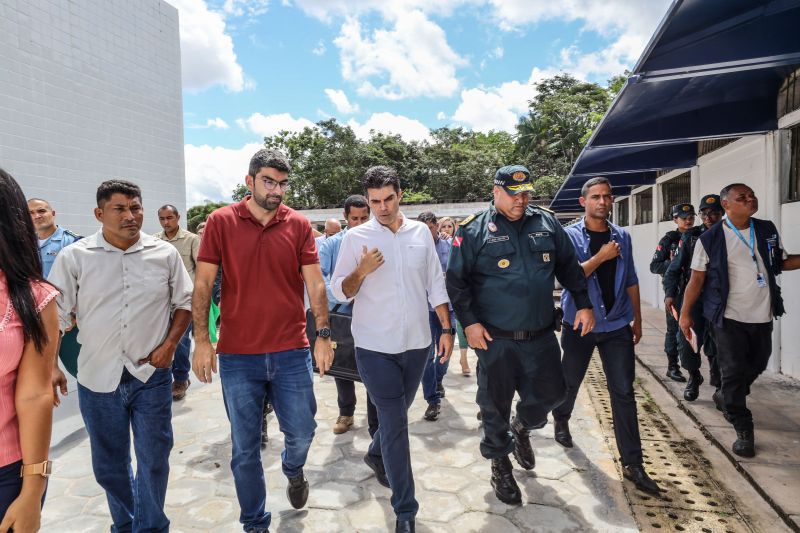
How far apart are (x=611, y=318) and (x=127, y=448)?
3.18 m

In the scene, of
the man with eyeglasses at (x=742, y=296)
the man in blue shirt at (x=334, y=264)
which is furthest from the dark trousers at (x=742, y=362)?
the man in blue shirt at (x=334, y=264)

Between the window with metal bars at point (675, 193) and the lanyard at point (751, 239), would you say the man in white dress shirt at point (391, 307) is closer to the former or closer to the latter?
the lanyard at point (751, 239)

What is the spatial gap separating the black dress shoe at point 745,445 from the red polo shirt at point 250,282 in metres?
3.41

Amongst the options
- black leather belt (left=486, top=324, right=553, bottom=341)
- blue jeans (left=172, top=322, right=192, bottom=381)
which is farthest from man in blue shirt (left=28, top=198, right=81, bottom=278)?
black leather belt (left=486, top=324, right=553, bottom=341)

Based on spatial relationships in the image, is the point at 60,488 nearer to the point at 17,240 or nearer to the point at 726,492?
the point at 17,240

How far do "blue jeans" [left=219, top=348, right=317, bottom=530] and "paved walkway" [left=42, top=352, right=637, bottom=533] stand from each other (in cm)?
38

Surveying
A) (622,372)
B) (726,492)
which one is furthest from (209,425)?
(726,492)

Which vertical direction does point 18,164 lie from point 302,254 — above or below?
above

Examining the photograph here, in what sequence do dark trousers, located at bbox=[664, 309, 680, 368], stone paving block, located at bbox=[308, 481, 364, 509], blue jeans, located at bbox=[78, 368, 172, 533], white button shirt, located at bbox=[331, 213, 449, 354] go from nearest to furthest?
1. blue jeans, located at bbox=[78, 368, 172, 533]
2. white button shirt, located at bbox=[331, 213, 449, 354]
3. stone paving block, located at bbox=[308, 481, 364, 509]
4. dark trousers, located at bbox=[664, 309, 680, 368]

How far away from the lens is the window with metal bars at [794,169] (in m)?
5.53

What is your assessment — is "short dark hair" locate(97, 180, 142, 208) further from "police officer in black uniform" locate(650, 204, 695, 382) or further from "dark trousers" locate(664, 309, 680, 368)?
"dark trousers" locate(664, 309, 680, 368)

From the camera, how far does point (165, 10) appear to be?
8367 millimetres

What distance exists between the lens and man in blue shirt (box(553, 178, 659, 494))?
3.47 meters

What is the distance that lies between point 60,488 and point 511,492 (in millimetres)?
3196
